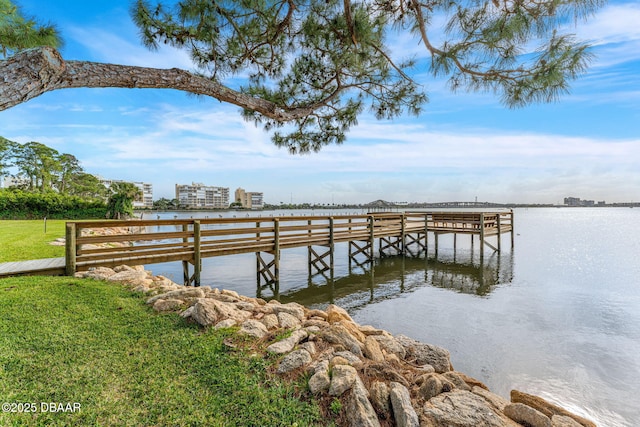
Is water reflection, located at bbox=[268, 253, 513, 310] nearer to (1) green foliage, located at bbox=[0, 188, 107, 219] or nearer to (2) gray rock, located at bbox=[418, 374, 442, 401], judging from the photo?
(2) gray rock, located at bbox=[418, 374, 442, 401]

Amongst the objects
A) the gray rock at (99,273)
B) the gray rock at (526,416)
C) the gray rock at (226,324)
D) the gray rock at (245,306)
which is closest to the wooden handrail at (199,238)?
the gray rock at (99,273)

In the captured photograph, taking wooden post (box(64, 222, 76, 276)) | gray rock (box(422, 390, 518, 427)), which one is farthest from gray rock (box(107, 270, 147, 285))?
gray rock (box(422, 390, 518, 427))

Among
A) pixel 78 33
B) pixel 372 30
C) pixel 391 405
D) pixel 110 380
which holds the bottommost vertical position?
pixel 391 405

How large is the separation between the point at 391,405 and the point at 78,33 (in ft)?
27.3

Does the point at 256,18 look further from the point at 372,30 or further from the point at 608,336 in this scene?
the point at 608,336

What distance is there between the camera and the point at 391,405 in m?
2.56

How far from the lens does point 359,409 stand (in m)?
2.38

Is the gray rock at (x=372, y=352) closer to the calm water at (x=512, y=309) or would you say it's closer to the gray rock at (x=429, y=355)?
the gray rock at (x=429, y=355)

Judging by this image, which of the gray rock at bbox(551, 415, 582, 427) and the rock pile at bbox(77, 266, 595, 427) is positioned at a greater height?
the rock pile at bbox(77, 266, 595, 427)

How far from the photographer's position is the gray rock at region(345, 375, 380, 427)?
2291 mm

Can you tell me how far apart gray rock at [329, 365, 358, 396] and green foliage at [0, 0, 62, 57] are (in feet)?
26.6

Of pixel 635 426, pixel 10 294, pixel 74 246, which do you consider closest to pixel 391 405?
pixel 635 426

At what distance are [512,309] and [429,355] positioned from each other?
16.8 feet

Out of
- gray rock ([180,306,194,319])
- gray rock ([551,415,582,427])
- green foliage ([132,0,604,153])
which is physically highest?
green foliage ([132,0,604,153])
